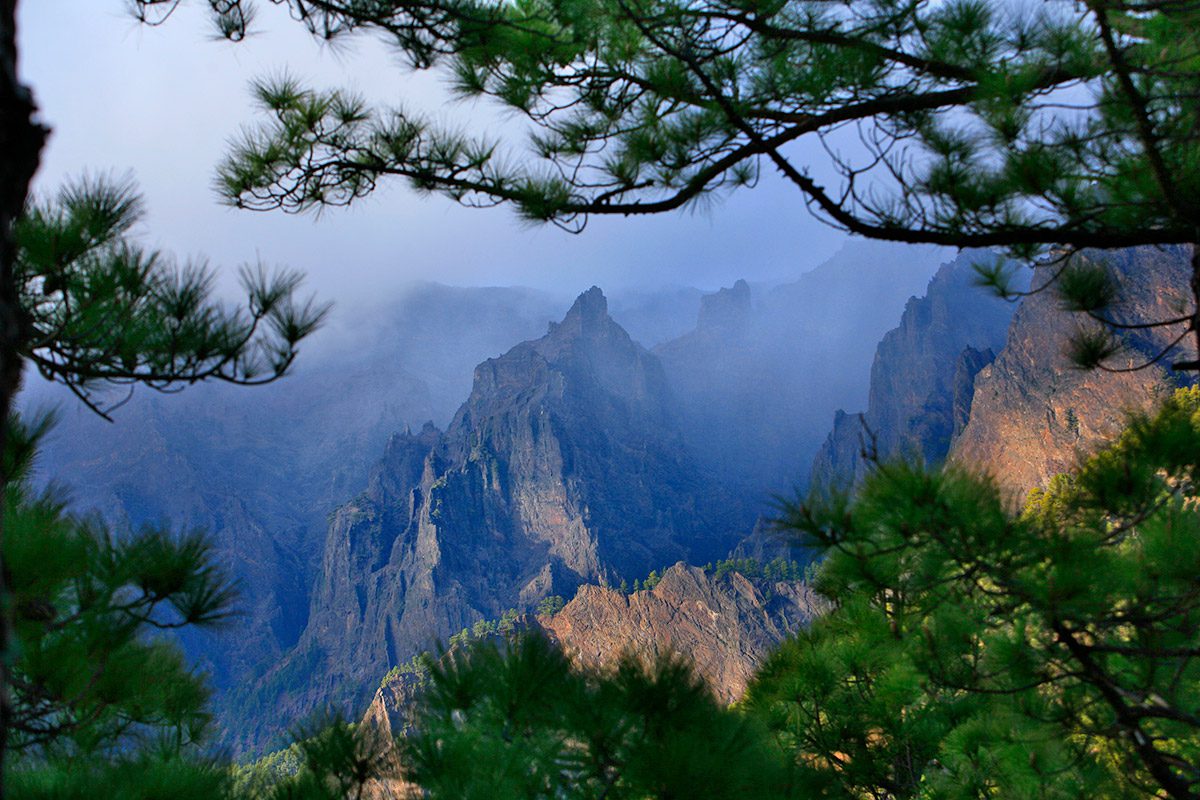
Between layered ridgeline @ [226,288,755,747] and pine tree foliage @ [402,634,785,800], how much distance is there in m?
58.1

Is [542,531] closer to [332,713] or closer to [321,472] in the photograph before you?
[321,472]

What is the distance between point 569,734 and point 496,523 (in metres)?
66.1

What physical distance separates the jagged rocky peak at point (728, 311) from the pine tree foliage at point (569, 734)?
313 ft

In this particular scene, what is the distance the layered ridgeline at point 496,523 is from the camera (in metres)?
62.0

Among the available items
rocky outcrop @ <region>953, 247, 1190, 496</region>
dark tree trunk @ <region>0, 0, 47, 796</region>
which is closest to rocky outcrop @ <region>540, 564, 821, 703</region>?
rocky outcrop @ <region>953, 247, 1190, 496</region>

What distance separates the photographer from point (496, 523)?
217ft

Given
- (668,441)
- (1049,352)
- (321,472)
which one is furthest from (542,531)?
(1049,352)

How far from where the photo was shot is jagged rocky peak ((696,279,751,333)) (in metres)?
95.7

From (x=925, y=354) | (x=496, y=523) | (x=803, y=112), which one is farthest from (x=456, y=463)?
(x=803, y=112)

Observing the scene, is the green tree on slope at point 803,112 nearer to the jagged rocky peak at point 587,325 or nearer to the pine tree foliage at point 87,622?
the pine tree foliage at point 87,622

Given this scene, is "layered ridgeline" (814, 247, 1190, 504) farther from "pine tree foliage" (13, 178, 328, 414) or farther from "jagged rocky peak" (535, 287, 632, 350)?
"jagged rocky peak" (535, 287, 632, 350)

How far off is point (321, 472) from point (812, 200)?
3513 inches

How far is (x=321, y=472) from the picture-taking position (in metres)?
85.4

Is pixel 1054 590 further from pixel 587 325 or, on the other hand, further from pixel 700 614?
pixel 587 325
